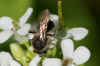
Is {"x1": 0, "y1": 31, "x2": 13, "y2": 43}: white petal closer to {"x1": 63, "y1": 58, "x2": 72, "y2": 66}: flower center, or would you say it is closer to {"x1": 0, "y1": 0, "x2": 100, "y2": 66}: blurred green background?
{"x1": 63, "y1": 58, "x2": 72, "y2": 66}: flower center

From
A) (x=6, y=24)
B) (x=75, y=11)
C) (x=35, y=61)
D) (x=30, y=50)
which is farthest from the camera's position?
(x=75, y=11)

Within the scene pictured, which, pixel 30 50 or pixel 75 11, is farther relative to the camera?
pixel 75 11

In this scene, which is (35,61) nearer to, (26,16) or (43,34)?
(43,34)

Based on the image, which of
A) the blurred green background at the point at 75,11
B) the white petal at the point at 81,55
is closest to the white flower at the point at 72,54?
the white petal at the point at 81,55

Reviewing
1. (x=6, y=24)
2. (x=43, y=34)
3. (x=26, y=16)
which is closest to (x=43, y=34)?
(x=43, y=34)

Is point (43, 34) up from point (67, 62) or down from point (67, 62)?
up

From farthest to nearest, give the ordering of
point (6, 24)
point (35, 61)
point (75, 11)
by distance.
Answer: point (75, 11) < point (6, 24) < point (35, 61)

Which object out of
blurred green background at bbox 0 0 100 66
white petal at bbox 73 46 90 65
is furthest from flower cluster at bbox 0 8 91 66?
blurred green background at bbox 0 0 100 66
